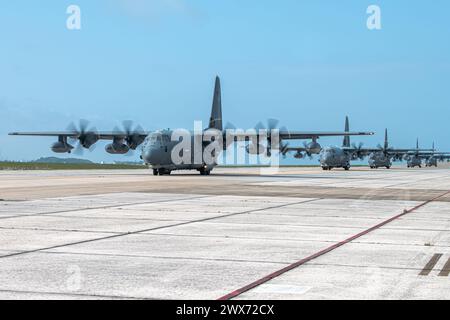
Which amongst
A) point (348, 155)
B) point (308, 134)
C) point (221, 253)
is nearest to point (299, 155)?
point (348, 155)

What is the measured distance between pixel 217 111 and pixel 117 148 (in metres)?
11.1

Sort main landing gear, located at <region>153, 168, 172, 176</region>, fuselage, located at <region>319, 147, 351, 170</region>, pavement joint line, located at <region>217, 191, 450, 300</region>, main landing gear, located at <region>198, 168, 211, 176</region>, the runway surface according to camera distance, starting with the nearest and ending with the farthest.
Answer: pavement joint line, located at <region>217, 191, 450, 300</region> → the runway surface → main landing gear, located at <region>153, 168, 172, 176</region> → main landing gear, located at <region>198, 168, 211, 176</region> → fuselage, located at <region>319, 147, 351, 170</region>

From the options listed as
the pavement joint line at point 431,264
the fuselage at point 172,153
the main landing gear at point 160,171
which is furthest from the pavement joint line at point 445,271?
the main landing gear at point 160,171

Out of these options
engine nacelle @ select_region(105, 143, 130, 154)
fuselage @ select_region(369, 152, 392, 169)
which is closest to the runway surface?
engine nacelle @ select_region(105, 143, 130, 154)

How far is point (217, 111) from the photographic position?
65062 mm

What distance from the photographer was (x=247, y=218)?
16766 millimetres

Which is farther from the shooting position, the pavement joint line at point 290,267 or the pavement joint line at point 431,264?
the pavement joint line at point 431,264

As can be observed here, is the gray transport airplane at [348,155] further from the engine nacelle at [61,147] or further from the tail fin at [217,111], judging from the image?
the engine nacelle at [61,147]

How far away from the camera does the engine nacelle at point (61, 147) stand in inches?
2341

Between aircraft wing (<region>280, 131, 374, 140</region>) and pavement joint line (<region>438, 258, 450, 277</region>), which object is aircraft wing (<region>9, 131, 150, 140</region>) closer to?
aircraft wing (<region>280, 131, 374, 140</region>)

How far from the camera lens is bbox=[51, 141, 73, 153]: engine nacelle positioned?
59.5m

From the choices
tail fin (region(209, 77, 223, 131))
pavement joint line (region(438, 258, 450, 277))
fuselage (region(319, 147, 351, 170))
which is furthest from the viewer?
fuselage (region(319, 147, 351, 170))

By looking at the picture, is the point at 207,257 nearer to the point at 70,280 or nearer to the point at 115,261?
the point at 115,261
